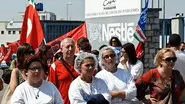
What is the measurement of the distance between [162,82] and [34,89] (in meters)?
1.46

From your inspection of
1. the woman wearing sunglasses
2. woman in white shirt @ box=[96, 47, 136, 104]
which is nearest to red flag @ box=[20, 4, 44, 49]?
woman in white shirt @ box=[96, 47, 136, 104]

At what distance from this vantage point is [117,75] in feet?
20.1

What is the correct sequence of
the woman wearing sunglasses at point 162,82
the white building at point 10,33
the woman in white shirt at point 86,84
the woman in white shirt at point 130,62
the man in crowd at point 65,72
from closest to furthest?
1. the woman in white shirt at point 86,84
2. the woman wearing sunglasses at point 162,82
3. the man in crowd at point 65,72
4. the woman in white shirt at point 130,62
5. the white building at point 10,33

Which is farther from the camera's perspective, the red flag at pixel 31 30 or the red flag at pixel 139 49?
the red flag at pixel 139 49

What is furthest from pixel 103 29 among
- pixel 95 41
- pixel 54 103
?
pixel 54 103

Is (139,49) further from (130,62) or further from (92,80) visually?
(92,80)

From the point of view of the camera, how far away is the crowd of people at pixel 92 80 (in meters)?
5.39

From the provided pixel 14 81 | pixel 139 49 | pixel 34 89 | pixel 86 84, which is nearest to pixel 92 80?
pixel 86 84

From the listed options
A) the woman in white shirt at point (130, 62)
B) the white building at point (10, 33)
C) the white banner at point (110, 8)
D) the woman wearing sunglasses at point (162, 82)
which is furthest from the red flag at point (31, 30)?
the white building at point (10, 33)

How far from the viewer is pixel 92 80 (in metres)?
5.82

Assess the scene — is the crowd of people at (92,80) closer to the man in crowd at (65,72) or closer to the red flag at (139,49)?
the man in crowd at (65,72)

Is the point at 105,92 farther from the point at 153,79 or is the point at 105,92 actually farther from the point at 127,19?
the point at 127,19

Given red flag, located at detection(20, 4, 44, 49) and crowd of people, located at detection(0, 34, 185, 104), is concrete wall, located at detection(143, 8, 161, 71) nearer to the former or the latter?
red flag, located at detection(20, 4, 44, 49)

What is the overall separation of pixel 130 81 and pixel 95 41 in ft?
28.4
